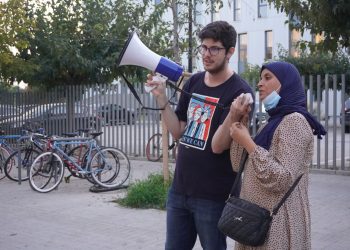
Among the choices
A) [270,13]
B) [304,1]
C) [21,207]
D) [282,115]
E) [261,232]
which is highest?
[270,13]

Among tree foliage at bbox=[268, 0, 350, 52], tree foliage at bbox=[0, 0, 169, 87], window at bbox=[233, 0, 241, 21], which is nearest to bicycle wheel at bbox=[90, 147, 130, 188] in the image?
tree foliage at bbox=[268, 0, 350, 52]

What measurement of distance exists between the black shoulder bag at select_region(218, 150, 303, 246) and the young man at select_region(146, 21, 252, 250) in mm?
405

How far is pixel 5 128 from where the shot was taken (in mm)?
16672

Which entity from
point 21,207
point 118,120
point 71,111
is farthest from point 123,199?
point 71,111

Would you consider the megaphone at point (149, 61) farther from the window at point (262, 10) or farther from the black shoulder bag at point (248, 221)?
the window at point (262, 10)

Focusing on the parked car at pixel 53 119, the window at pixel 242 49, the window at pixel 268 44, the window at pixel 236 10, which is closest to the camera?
the parked car at pixel 53 119

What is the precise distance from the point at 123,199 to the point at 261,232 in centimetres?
537

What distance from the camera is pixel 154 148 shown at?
13250 mm

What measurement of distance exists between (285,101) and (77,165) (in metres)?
6.93

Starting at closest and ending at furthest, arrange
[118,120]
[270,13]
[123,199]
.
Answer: [123,199], [118,120], [270,13]

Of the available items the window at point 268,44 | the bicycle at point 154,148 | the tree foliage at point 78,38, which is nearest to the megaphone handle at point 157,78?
the bicycle at point 154,148

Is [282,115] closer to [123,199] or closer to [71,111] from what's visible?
[123,199]

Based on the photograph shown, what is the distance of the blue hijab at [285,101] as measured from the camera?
8.34 feet

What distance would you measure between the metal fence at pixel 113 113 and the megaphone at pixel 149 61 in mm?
7675
